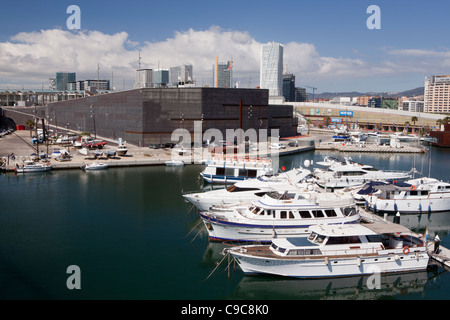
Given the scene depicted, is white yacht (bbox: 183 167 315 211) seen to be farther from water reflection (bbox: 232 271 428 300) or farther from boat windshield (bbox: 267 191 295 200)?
water reflection (bbox: 232 271 428 300)

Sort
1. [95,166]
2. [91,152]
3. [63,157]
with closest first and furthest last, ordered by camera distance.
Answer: [95,166] → [63,157] → [91,152]

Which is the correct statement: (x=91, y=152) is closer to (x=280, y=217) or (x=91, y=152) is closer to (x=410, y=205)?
(x=280, y=217)

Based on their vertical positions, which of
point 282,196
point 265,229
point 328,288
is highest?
point 282,196

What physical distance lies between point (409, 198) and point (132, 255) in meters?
25.0

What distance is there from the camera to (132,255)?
85.6 feet

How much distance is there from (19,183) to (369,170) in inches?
1679

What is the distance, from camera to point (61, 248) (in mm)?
27125

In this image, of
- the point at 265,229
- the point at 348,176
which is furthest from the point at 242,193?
the point at 348,176

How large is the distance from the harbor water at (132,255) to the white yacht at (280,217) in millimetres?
1693

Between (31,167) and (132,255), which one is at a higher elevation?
(31,167)

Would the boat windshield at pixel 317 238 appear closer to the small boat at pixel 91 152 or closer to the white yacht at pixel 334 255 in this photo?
the white yacht at pixel 334 255

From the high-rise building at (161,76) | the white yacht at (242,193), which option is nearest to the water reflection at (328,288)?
the white yacht at (242,193)
